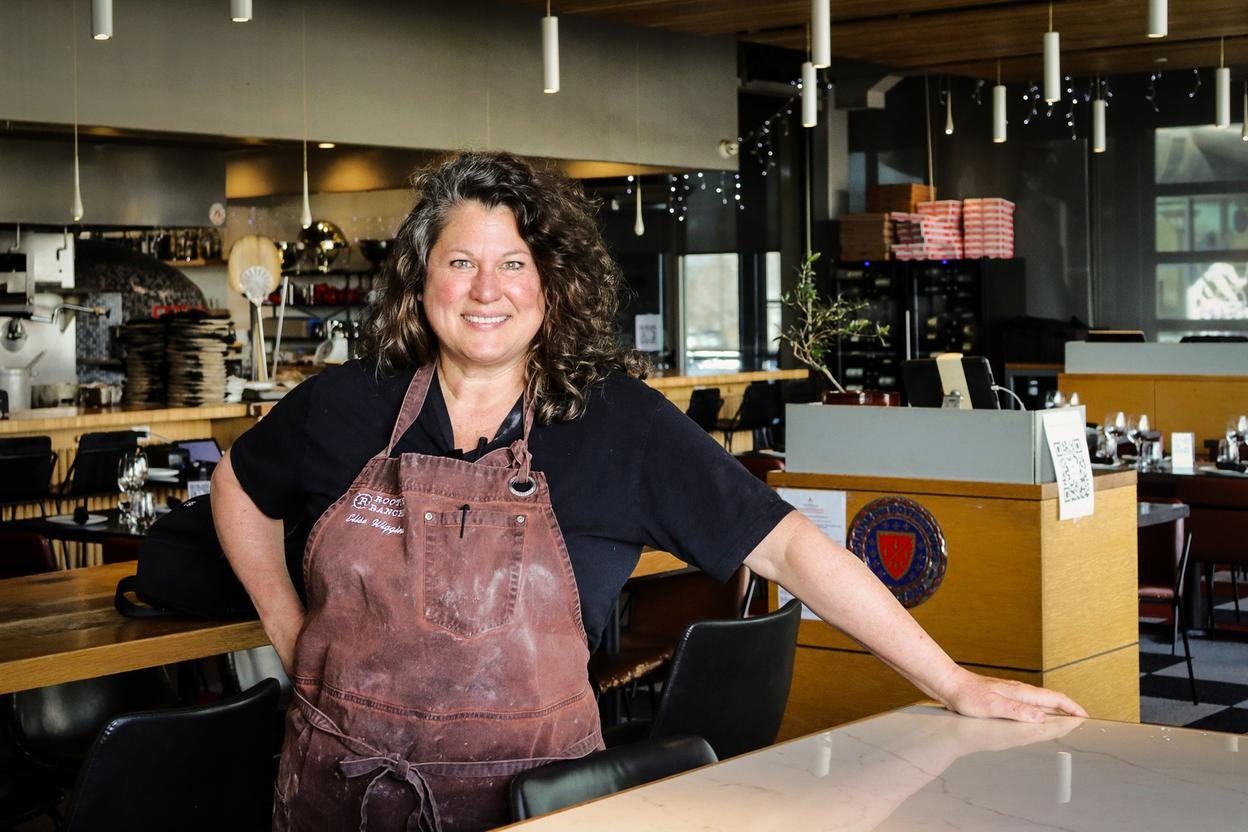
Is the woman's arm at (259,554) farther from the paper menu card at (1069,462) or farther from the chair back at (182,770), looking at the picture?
the paper menu card at (1069,462)

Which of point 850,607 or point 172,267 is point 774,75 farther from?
point 850,607

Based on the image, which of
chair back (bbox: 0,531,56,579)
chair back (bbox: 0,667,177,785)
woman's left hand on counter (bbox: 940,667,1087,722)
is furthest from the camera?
chair back (bbox: 0,531,56,579)

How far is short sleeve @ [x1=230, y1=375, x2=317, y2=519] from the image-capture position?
2.36 meters

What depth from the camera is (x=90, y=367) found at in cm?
1163

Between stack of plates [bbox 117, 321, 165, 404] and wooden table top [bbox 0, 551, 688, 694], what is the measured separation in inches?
218

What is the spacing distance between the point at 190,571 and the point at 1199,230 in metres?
13.1

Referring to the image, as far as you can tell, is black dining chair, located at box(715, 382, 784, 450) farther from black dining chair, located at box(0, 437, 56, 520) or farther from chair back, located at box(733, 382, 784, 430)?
Result: black dining chair, located at box(0, 437, 56, 520)

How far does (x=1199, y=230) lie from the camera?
14.4 metres

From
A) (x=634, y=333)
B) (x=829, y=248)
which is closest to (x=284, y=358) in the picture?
(x=634, y=333)

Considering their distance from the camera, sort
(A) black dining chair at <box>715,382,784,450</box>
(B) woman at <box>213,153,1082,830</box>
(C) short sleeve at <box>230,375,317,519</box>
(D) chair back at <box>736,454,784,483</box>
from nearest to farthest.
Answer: (B) woman at <box>213,153,1082,830</box>
(C) short sleeve at <box>230,375,317,519</box>
(D) chair back at <box>736,454,784,483</box>
(A) black dining chair at <box>715,382,784,450</box>

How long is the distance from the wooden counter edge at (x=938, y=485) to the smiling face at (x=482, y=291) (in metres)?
1.62

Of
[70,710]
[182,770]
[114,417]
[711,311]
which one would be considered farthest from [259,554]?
[711,311]

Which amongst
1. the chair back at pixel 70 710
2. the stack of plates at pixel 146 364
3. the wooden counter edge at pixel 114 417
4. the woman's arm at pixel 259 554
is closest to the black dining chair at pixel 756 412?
the wooden counter edge at pixel 114 417

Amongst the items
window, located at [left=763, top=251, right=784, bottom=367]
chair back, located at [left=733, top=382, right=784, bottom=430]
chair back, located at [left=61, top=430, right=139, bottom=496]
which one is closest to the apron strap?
chair back, located at [left=61, top=430, right=139, bottom=496]
